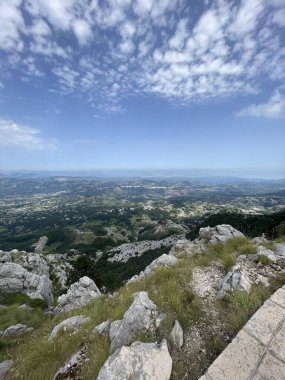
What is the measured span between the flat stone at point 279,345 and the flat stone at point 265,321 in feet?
0.32

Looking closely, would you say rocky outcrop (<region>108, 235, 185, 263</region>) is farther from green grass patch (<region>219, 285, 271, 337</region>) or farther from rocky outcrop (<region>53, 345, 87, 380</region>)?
rocky outcrop (<region>53, 345, 87, 380</region>)

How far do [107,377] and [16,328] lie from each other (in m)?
14.0

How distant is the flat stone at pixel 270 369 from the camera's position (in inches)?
154

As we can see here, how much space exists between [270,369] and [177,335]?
190 cm

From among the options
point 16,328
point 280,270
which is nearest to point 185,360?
point 280,270

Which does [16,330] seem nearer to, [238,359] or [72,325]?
[72,325]

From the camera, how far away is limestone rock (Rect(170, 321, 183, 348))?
16.2ft

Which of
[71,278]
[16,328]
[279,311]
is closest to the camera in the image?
[279,311]

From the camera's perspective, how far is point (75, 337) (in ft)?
20.2

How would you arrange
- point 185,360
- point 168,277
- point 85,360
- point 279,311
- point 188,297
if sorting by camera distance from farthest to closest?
point 168,277
point 188,297
point 279,311
point 85,360
point 185,360

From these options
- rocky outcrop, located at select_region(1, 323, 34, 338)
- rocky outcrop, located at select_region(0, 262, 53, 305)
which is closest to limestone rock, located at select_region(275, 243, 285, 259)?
rocky outcrop, located at select_region(1, 323, 34, 338)

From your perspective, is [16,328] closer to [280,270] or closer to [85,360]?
[85,360]

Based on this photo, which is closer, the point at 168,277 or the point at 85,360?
the point at 85,360

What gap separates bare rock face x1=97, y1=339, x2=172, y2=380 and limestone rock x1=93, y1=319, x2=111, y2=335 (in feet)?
5.65
